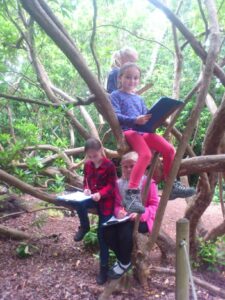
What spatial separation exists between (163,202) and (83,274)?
1.80 meters

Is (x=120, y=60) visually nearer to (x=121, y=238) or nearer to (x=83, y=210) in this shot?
(x=83, y=210)

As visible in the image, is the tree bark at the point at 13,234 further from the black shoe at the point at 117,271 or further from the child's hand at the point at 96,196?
the child's hand at the point at 96,196

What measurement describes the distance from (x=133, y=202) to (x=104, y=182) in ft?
1.66

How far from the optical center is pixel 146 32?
1312 cm

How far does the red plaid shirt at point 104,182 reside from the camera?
3121 millimetres

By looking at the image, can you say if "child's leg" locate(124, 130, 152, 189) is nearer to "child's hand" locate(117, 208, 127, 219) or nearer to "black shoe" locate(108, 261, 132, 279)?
"child's hand" locate(117, 208, 127, 219)

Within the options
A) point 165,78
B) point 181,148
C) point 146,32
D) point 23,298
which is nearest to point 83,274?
point 23,298

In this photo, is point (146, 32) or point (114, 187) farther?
point (146, 32)

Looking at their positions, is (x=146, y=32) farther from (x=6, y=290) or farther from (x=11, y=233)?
(x=6, y=290)

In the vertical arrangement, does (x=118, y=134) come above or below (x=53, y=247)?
above

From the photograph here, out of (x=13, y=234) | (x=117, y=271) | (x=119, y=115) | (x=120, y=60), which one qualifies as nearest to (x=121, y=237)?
(x=117, y=271)

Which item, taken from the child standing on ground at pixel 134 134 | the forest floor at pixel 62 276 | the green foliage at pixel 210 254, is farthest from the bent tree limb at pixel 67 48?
the green foliage at pixel 210 254

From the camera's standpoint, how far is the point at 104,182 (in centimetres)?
314

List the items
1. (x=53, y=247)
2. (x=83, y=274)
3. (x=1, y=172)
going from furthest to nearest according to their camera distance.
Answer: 1. (x=53, y=247)
2. (x=83, y=274)
3. (x=1, y=172)
